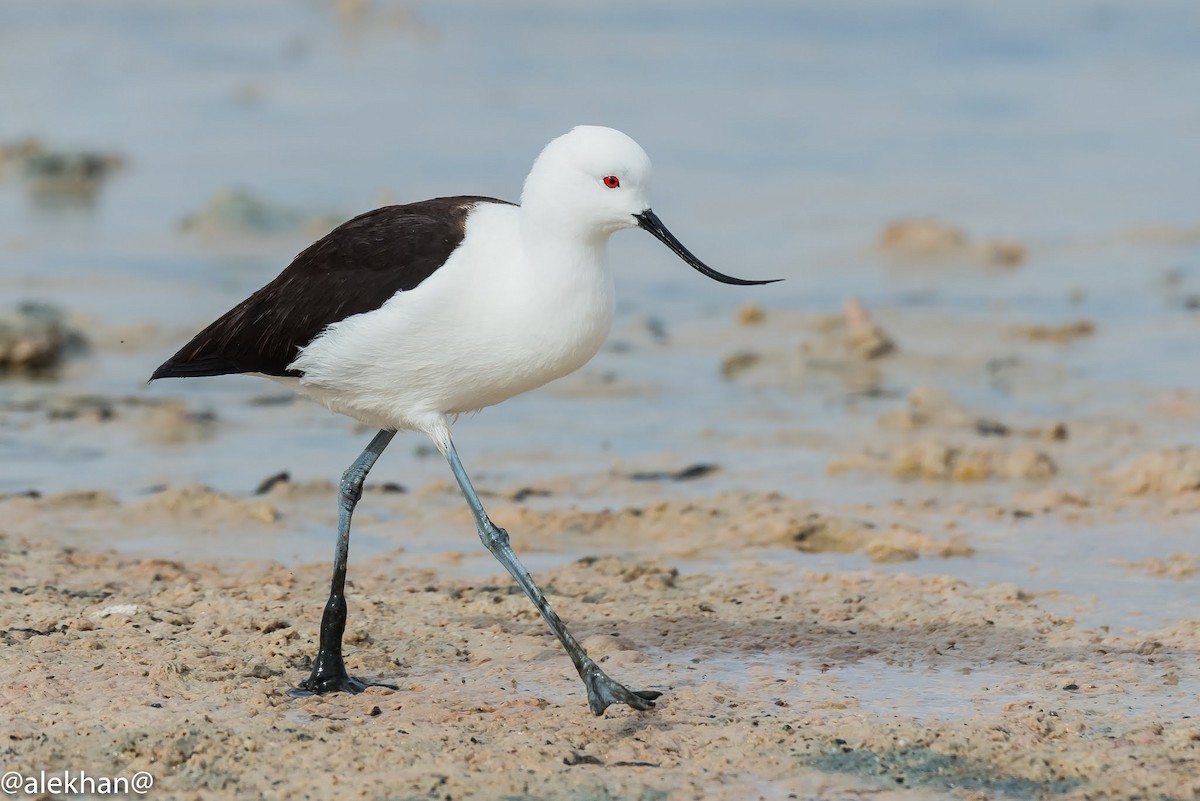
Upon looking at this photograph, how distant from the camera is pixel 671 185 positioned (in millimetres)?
13523

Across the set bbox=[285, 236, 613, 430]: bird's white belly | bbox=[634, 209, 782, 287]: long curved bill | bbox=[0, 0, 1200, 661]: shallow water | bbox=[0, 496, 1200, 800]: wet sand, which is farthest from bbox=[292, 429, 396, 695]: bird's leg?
bbox=[0, 0, 1200, 661]: shallow water

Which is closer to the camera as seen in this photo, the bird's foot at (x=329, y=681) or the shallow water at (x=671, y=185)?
the bird's foot at (x=329, y=681)

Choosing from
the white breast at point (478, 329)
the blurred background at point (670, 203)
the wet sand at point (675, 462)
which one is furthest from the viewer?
the blurred background at point (670, 203)

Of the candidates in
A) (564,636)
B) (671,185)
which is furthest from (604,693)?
(671,185)

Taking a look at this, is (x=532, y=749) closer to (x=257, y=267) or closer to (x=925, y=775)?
(x=925, y=775)

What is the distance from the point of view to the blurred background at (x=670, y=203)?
8.28 meters

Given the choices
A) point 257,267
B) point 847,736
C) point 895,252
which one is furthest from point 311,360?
point 895,252

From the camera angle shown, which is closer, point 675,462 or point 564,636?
point 564,636

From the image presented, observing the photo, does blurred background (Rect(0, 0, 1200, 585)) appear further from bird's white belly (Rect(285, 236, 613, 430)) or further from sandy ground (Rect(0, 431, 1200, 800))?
bird's white belly (Rect(285, 236, 613, 430))

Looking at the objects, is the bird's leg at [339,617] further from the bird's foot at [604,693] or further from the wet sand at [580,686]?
the bird's foot at [604,693]

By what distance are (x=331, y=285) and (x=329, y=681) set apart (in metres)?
1.14

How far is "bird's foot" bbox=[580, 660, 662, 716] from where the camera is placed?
15.5 ft

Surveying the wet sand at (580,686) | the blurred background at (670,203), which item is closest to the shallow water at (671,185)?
the blurred background at (670,203)

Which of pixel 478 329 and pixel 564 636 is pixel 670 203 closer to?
pixel 478 329
